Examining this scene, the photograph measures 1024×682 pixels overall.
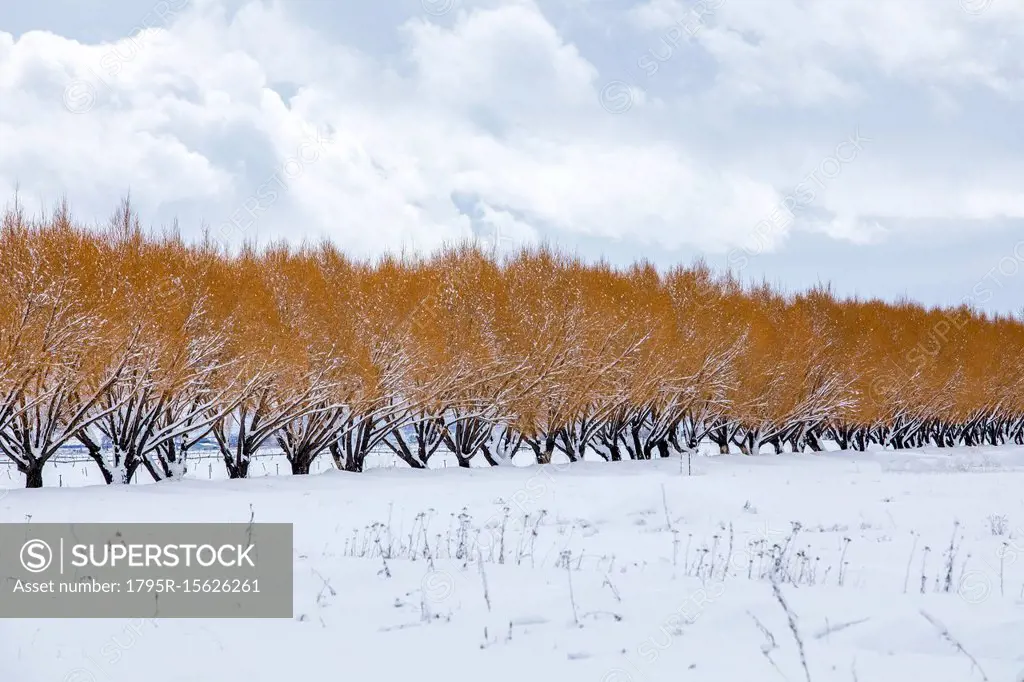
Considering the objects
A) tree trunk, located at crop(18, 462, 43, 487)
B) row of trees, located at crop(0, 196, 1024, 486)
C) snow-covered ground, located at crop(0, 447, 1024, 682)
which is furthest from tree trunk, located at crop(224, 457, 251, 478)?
snow-covered ground, located at crop(0, 447, 1024, 682)

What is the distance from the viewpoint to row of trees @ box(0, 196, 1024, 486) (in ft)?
45.7

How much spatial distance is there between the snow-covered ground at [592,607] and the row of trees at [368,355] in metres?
3.75

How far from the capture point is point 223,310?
15695 mm

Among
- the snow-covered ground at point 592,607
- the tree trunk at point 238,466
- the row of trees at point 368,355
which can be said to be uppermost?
the row of trees at point 368,355

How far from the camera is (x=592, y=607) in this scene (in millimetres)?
5660

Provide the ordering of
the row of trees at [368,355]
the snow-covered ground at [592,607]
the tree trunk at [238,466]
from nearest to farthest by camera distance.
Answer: the snow-covered ground at [592,607] < the row of trees at [368,355] < the tree trunk at [238,466]

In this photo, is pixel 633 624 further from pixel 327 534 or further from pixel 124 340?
pixel 124 340

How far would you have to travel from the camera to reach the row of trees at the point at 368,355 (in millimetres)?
13938

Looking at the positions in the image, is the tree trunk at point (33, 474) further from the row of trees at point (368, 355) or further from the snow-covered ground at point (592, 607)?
the snow-covered ground at point (592, 607)

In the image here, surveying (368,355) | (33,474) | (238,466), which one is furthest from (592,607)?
(238,466)

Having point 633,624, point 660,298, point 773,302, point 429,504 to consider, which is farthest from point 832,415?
point 633,624

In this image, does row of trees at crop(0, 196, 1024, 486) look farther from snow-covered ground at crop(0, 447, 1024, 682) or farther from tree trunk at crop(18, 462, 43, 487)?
snow-covered ground at crop(0, 447, 1024, 682)

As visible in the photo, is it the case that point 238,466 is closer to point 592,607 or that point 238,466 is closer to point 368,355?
point 368,355

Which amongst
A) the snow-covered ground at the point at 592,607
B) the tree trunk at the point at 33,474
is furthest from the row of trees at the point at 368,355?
the snow-covered ground at the point at 592,607
